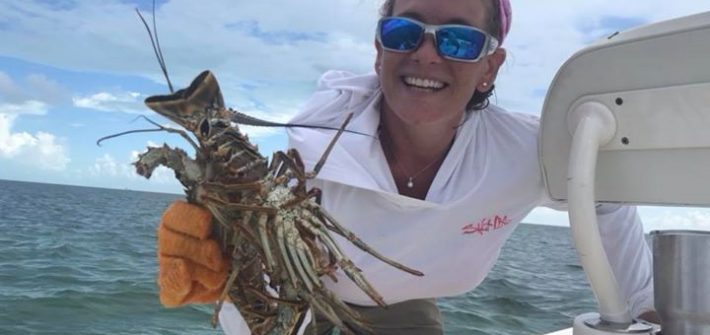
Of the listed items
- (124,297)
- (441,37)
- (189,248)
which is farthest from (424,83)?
(124,297)

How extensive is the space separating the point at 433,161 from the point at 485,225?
0.29 meters

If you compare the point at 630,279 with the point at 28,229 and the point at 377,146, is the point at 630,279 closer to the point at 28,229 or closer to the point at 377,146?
the point at 377,146

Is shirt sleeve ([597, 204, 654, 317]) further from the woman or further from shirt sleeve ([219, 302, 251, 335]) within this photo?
shirt sleeve ([219, 302, 251, 335])

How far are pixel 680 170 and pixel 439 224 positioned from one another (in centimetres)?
110

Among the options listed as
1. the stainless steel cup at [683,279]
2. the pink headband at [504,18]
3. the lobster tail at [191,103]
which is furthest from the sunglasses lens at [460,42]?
the stainless steel cup at [683,279]

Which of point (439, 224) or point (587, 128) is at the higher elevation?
point (587, 128)

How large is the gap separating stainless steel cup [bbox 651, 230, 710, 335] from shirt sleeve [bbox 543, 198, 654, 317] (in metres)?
0.91

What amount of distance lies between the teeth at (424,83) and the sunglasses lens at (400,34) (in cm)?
10

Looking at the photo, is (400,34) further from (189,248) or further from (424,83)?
(189,248)

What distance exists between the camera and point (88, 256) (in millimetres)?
13922

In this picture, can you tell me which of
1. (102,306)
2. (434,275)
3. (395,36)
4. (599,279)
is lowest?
(102,306)

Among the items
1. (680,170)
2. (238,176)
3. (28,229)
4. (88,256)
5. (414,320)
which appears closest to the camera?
(680,170)

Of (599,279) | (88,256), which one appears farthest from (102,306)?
(599,279)

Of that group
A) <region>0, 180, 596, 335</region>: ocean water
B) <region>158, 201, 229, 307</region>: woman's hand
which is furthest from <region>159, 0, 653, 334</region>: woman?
<region>0, 180, 596, 335</region>: ocean water
